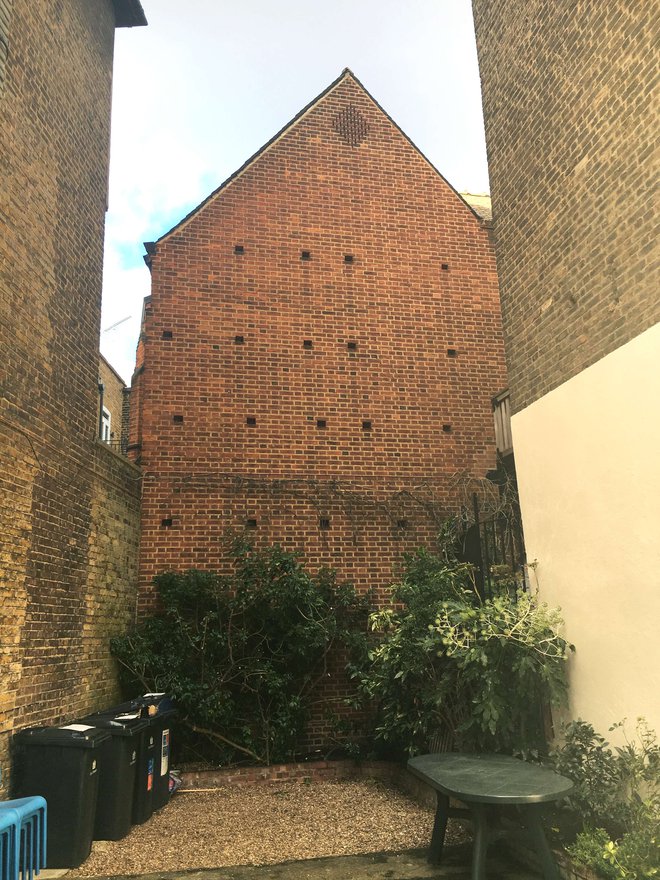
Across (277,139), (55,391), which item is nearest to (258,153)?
(277,139)

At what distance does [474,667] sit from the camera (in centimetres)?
557

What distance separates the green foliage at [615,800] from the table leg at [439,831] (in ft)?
2.89

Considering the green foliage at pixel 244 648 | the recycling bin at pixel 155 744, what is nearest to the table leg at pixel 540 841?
the recycling bin at pixel 155 744

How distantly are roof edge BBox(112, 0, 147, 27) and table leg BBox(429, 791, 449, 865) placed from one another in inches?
415

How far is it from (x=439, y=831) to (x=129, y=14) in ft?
35.8

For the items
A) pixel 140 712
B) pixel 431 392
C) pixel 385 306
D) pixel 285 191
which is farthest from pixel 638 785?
pixel 285 191

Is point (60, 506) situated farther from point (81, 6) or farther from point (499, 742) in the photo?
point (81, 6)

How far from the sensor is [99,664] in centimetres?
790

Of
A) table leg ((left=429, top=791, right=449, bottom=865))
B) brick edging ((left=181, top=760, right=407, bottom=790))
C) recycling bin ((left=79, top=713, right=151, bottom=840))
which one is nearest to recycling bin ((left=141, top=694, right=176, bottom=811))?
recycling bin ((left=79, top=713, right=151, bottom=840))

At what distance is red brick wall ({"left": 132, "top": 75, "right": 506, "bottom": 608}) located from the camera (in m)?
9.83

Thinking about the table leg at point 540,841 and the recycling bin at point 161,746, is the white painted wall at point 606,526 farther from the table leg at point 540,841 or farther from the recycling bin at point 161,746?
the recycling bin at point 161,746

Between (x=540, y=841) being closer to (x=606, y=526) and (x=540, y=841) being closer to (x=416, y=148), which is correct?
(x=606, y=526)

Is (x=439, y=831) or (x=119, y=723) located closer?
(x=439, y=831)

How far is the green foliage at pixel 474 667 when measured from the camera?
5441 mm
